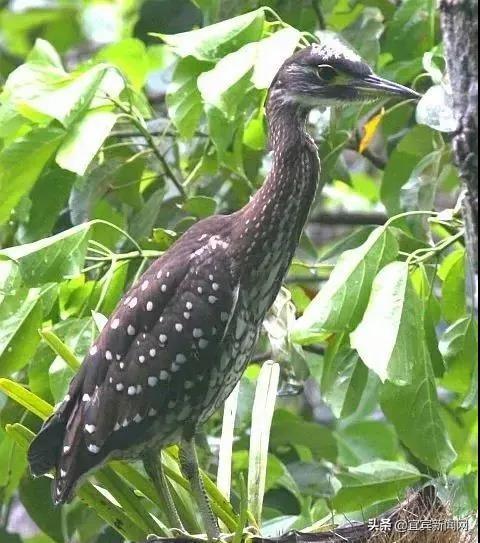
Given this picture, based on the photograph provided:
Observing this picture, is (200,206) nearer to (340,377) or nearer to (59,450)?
(340,377)

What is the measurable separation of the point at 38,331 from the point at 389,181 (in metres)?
0.95

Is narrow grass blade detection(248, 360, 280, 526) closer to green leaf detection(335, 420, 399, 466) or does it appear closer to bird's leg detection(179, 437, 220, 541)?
bird's leg detection(179, 437, 220, 541)

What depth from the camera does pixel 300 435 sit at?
306 centimetres

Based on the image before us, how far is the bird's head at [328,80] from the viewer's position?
7.98 ft

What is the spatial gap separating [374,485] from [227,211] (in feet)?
3.13

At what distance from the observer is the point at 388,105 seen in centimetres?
311

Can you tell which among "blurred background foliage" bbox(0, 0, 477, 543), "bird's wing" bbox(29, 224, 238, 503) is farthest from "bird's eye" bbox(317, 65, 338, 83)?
"bird's wing" bbox(29, 224, 238, 503)

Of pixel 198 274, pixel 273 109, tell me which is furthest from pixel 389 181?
pixel 198 274

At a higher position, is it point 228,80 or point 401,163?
point 228,80

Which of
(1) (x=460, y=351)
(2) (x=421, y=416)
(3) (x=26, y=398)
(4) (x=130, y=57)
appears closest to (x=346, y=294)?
(2) (x=421, y=416)

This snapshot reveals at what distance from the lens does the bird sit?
7.86 ft

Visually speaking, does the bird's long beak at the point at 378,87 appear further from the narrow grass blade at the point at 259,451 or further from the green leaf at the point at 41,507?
the green leaf at the point at 41,507

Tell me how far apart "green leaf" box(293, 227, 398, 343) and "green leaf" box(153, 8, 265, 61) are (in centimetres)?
48

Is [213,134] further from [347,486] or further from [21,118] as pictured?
[347,486]
